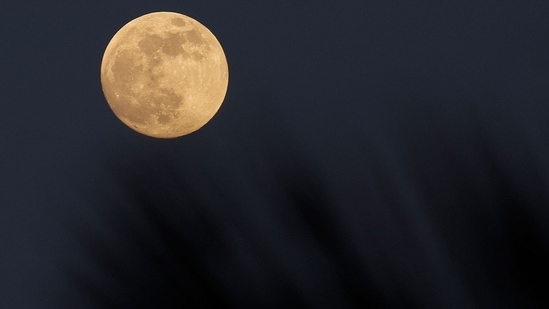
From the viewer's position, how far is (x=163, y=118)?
869 centimetres

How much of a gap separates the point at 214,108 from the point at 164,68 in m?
0.91

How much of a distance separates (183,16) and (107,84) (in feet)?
4.15

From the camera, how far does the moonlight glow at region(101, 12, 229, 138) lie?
8477mm

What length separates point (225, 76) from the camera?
9.15 meters

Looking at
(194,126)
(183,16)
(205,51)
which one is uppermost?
(183,16)

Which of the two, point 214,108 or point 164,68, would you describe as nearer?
point 164,68

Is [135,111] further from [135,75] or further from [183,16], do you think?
[183,16]

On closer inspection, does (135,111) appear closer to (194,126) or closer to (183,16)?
(194,126)

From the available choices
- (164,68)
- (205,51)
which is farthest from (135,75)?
(205,51)

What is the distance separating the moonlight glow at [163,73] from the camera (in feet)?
27.8

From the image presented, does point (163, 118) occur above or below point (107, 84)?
below

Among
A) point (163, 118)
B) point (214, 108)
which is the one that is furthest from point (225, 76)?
point (163, 118)

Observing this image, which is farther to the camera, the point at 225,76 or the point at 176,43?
the point at 225,76

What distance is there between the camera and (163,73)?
8445 mm
